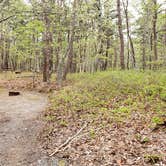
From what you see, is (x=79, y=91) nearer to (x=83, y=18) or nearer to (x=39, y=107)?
(x=39, y=107)

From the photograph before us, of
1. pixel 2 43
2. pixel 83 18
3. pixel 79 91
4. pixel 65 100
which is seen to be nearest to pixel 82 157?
pixel 65 100

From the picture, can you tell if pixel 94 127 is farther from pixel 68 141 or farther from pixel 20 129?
pixel 20 129

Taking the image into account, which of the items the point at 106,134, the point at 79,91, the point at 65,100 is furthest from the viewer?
the point at 79,91

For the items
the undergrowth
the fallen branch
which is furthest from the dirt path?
the undergrowth

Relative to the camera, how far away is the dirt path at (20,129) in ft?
22.7

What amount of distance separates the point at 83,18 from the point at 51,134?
39.8 ft

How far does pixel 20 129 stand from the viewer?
9.41 meters

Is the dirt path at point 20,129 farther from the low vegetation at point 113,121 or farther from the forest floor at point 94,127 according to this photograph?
the low vegetation at point 113,121

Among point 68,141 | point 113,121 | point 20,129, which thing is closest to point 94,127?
point 113,121

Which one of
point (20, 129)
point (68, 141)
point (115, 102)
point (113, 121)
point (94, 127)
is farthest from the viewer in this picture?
point (115, 102)

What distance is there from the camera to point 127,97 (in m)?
11.6

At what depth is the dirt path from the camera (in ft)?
22.7

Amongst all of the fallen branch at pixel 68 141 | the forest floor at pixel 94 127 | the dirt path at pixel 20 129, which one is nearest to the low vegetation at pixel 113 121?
the forest floor at pixel 94 127

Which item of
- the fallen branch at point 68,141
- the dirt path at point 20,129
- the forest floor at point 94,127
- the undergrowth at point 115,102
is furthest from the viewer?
the undergrowth at point 115,102
